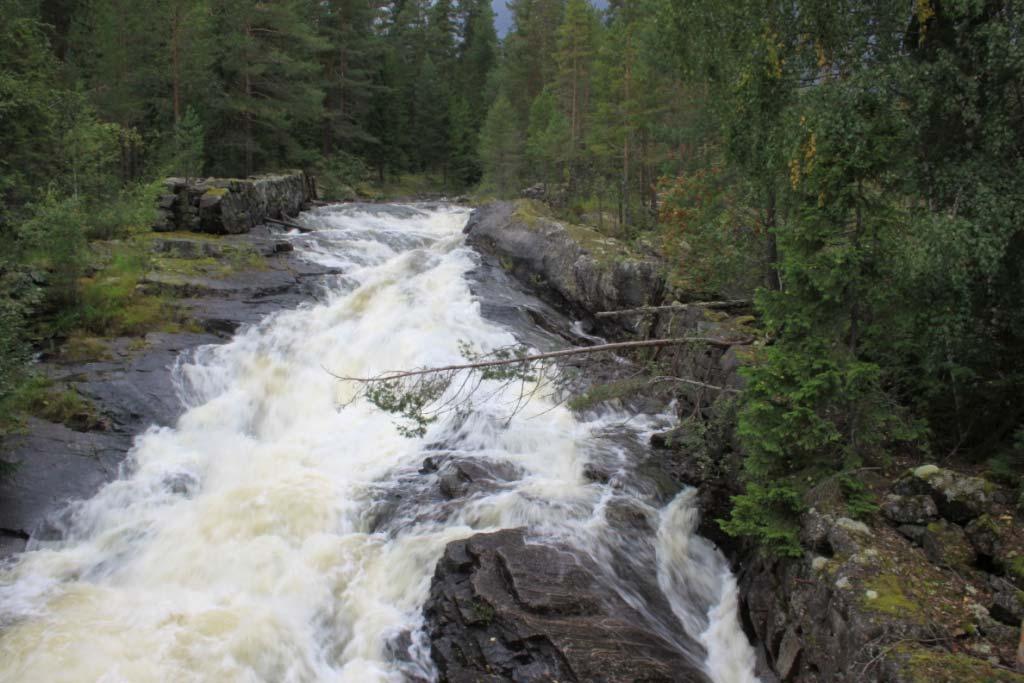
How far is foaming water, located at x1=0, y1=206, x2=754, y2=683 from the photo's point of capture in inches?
284

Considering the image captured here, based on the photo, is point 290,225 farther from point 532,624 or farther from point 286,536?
point 532,624

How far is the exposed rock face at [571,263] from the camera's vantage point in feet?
52.0

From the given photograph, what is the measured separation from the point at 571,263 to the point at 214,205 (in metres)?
11.4

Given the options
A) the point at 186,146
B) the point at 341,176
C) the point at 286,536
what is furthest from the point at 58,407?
the point at 341,176

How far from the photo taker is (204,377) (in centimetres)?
1272

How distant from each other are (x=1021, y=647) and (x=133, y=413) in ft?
40.3

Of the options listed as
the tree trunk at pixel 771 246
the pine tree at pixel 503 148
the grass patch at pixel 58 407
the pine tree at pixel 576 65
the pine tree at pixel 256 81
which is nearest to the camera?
the grass patch at pixel 58 407

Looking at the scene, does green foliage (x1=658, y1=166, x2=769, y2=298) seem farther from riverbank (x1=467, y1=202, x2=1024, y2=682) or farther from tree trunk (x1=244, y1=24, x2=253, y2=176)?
tree trunk (x1=244, y1=24, x2=253, y2=176)

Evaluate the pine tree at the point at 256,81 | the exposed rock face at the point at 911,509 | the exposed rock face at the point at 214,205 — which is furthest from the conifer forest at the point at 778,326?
the pine tree at the point at 256,81

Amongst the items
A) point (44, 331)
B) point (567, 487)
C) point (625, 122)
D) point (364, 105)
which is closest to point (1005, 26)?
point (567, 487)

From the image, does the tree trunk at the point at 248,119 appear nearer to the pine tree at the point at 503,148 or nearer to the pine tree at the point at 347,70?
Result: the pine tree at the point at 347,70

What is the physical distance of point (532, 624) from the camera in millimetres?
6840

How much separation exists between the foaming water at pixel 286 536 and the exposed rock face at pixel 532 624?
41 cm

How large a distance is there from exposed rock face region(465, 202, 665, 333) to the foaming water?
3934 millimetres
